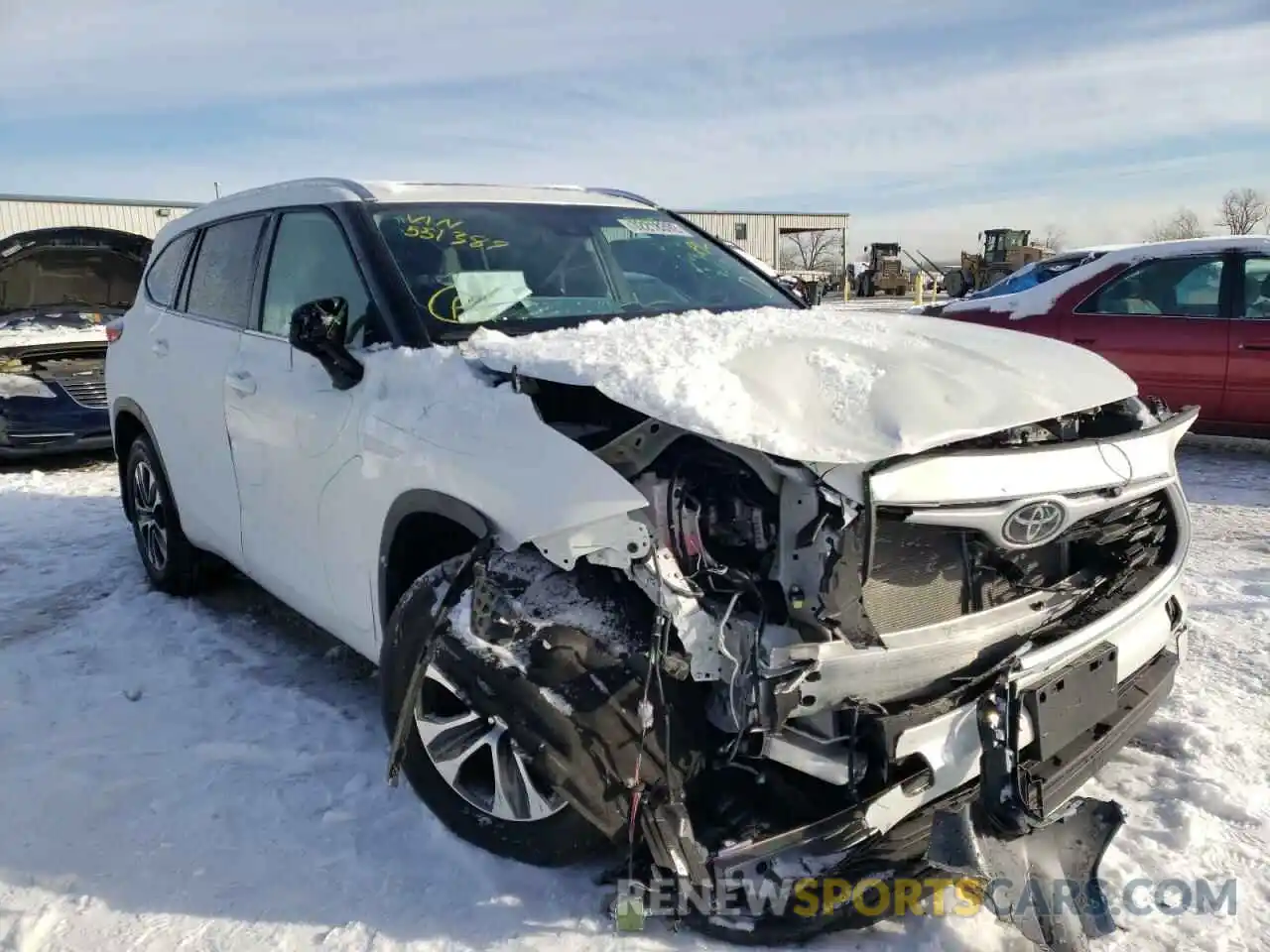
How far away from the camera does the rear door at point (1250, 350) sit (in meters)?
6.75

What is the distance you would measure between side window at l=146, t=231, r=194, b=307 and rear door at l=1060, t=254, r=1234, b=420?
6007 millimetres

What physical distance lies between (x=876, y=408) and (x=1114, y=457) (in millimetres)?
755

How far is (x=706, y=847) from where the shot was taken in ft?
7.49

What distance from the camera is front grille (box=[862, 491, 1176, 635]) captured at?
2.38 metres

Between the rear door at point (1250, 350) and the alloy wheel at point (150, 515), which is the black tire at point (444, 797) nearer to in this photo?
the alloy wheel at point (150, 515)

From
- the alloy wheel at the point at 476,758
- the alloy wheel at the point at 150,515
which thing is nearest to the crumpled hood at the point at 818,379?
the alloy wheel at the point at 476,758

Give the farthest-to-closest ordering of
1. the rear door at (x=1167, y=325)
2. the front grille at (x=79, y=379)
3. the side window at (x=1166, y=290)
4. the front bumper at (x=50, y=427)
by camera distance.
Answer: the front grille at (x=79, y=379)
the front bumper at (x=50, y=427)
the side window at (x=1166, y=290)
the rear door at (x=1167, y=325)

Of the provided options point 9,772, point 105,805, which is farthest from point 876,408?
point 9,772

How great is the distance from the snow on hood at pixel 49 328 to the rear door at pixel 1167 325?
26.7 feet

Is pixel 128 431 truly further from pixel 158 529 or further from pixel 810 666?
pixel 810 666

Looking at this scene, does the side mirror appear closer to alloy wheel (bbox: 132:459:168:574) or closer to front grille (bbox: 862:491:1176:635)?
front grille (bbox: 862:491:1176:635)

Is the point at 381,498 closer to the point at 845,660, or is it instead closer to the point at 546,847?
the point at 546,847

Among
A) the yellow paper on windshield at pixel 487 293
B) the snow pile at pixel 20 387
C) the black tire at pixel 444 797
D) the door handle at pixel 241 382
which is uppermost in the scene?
the yellow paper on windshield at pixel 487 293

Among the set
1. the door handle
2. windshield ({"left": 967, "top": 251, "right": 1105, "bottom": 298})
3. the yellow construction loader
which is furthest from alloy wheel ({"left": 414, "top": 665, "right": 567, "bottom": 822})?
the yellow construction loader
